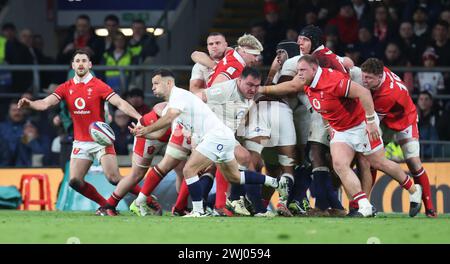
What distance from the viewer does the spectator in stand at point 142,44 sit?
24.1 m

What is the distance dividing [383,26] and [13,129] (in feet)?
22.1

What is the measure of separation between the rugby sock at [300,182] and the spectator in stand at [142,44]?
23.8 ft

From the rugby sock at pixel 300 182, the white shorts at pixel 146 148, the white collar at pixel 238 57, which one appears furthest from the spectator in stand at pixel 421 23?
the white shorts at pixel 146 148

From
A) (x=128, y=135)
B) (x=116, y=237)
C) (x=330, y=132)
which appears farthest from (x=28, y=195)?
(x=116, y=237)

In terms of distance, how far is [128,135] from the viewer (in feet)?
71.6

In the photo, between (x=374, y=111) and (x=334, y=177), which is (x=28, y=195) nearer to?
(x=334, y=177)

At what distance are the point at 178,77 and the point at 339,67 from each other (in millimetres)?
8103

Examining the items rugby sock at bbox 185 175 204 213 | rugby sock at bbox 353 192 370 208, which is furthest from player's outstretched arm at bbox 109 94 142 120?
rugby sock at bbox 353 192 370 208

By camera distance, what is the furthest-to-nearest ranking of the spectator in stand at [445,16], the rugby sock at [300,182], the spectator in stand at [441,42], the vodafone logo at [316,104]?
1. the spectator in stand at [445,16]
2. the spectator in stand at [441,42]
3. the rugby sock at [300,182]
4. the vodafone logo at [316,104]

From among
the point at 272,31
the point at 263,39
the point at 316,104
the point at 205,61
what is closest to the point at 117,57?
the point at 263,39

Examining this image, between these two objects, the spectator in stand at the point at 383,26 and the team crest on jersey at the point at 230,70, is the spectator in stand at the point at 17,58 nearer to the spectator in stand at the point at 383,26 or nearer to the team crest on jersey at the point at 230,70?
the spectator in stand at the point at 383,26

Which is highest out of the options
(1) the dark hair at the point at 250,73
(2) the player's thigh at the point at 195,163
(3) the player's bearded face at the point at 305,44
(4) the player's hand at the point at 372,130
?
(3) the player's bearded face at the point at 305,44

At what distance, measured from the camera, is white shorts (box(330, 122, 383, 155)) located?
52.9ft

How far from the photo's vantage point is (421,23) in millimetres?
23625
